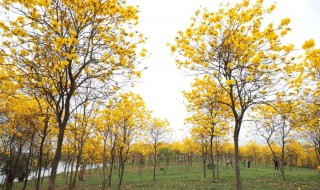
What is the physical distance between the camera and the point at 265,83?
697cm

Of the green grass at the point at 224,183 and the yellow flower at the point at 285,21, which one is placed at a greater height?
the yellow flower at the point at 285,21

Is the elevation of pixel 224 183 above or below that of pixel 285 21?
below

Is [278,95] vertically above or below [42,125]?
above

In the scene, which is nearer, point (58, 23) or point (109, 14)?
point (58, 23)

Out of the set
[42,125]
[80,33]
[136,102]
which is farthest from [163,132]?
[80,33]

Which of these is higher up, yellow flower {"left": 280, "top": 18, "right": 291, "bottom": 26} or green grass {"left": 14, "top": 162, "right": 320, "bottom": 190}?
yellow flower {"left": 280, "top": 18, "right": 291, "bottom": 26}

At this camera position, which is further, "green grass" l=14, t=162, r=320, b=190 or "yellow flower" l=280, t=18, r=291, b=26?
"green grass" l=14, t=162, r=320, b=190

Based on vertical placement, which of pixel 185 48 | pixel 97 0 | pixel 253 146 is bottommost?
pixel 253 146

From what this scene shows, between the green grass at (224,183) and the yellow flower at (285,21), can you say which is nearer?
the yellow flower at (285,21)

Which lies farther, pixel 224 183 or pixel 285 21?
pixel 224 183

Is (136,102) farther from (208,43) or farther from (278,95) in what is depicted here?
(278,95)

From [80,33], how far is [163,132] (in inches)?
845

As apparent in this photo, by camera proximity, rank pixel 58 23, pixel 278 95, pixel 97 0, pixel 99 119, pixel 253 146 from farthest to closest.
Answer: pixel 253 146 < pixel 99 119 < pixel 278 95 < pixel 97 0 < pixel 58 23

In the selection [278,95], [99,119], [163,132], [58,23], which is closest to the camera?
[58,23]
